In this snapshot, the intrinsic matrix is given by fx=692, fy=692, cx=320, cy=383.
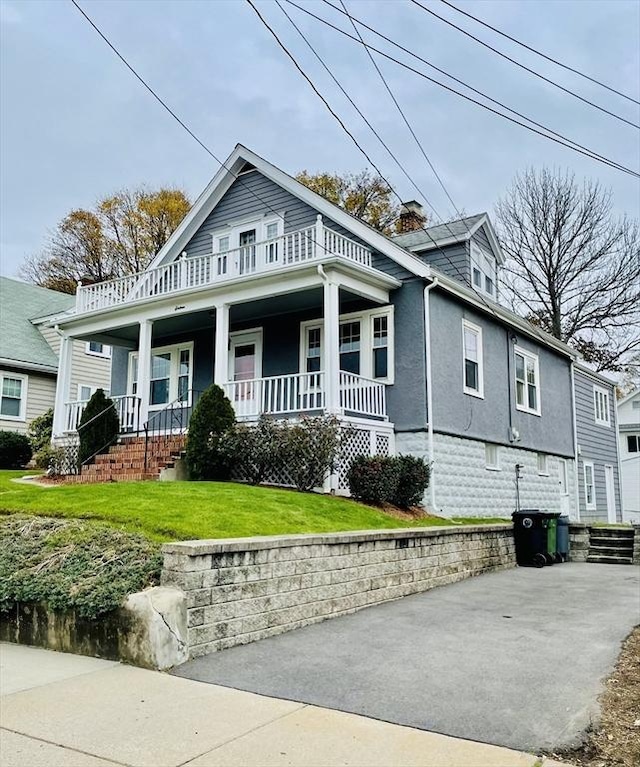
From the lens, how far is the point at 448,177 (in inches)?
526

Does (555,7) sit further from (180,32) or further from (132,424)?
(132,424)

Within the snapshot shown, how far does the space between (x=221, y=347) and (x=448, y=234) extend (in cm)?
739

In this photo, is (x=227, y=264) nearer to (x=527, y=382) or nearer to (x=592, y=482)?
(x=527, y=382)

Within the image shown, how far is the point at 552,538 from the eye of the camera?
13.8 m

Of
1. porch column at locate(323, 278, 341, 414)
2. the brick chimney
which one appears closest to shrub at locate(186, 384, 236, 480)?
porch column at locate(323, 278, 341, 414)

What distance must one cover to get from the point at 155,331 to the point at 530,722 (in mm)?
16454

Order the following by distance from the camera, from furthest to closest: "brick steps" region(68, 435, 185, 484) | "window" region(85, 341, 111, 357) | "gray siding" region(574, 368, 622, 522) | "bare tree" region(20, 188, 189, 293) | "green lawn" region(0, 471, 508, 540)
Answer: "bare tree" region(20, 188, 189, 293) → "window" region(85, 341, 111, 357) → "gray siding" region(574, 368, 622, 522) → "brick steps" region(68, 435, 185, 484) → "green lawn" region(0, 471, 508, 540)

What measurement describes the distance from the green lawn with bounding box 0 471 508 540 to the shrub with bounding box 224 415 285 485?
1.22 metres

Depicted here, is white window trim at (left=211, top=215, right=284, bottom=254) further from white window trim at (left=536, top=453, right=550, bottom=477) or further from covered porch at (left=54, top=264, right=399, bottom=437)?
white window trim at (left=536, top=453, right=550, bottom=477)

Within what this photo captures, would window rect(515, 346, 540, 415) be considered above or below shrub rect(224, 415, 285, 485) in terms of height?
above

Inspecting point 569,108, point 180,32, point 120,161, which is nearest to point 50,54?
point 180,32

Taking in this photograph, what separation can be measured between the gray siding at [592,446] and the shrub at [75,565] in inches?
743

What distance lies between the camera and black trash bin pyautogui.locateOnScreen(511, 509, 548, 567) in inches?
528

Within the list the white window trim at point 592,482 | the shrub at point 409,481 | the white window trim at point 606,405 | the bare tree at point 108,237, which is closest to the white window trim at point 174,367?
the shrub at point 409,481
